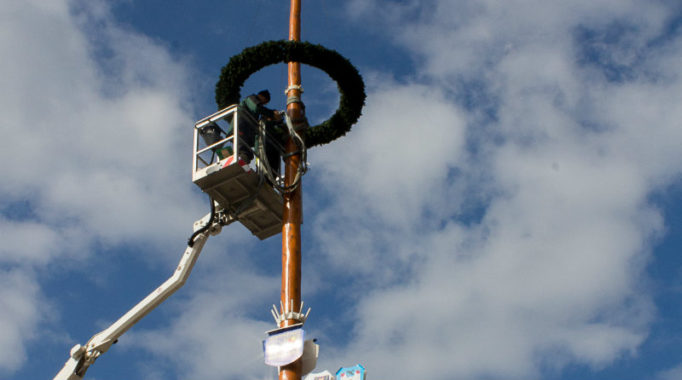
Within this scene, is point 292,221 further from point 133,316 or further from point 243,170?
point 133,316

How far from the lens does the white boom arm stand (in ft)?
59.6

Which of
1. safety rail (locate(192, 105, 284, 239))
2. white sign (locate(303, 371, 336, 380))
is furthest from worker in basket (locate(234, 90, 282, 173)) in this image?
white sign (locate(303, 371, 336, 380))

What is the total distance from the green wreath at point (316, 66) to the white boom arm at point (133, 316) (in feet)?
8.98

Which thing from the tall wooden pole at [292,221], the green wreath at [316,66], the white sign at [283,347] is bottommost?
the white sign at [283,347]

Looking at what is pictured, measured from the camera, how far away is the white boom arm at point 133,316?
1816 cm

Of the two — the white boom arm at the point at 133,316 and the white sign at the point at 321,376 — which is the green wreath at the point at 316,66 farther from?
the white sign at the point at 321,376

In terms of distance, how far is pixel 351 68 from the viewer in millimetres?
16625

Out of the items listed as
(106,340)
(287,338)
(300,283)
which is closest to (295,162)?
(300,283)

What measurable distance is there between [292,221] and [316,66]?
364cm

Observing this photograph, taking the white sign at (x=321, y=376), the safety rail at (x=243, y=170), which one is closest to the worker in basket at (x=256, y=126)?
the safety rail at (x=243, y=170)

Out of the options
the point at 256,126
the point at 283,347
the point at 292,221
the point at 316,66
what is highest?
the point at 316,66

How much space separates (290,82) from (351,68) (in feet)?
4.13

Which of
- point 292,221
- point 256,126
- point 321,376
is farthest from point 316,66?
point 321,376

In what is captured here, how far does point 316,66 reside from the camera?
1650cm
